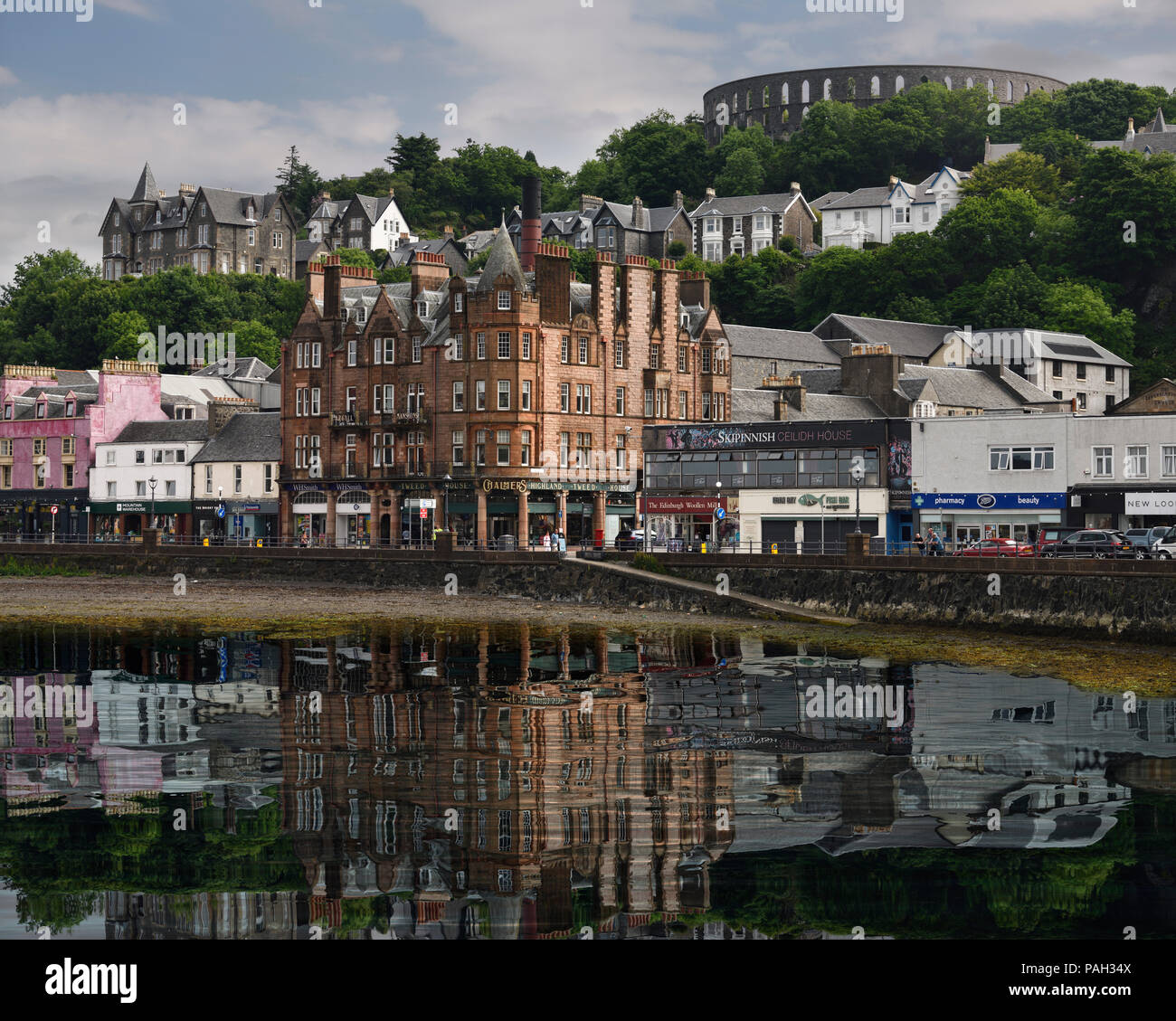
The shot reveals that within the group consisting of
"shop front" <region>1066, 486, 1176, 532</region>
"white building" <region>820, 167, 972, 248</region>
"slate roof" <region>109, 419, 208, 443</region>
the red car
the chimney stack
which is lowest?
the red car

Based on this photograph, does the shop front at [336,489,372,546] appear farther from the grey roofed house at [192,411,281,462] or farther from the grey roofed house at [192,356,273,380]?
the grey roofed house at [192,356,273,380]

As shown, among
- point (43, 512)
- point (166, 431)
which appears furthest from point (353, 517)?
point (43, 512)

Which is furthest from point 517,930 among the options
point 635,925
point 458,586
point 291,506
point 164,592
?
point 291,506

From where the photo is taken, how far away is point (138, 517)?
98562mm

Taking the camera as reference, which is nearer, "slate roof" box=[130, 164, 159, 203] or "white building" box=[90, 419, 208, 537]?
"white building" box=[90, 419, 208, 537]

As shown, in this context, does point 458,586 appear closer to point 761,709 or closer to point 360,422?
point 360,422

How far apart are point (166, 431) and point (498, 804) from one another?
260 ft

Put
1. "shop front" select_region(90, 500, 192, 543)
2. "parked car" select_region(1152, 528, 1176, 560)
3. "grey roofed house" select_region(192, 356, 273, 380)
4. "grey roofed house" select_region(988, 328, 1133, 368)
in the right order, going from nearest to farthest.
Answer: "parked car" select_region(1152, 528, 1176, 560) < "shop front" select_region(90, 500, 192, 543) < "grey roofed house" select_region(988, 328, 1133, 368) < "grey roofed house" select_region(192, 356, 273, 380)

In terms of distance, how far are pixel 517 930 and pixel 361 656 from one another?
89.4 feet

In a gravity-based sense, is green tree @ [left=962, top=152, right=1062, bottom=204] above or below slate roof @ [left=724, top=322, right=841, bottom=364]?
above

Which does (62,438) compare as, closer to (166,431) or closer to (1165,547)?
(166,431)

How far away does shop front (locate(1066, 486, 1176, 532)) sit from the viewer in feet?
203

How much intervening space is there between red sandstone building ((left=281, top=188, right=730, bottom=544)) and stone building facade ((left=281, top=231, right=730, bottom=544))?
0.09 m

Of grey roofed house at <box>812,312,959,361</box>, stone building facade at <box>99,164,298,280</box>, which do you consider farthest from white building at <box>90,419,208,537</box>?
stone building facade at <box>99,164,298,280</box>
